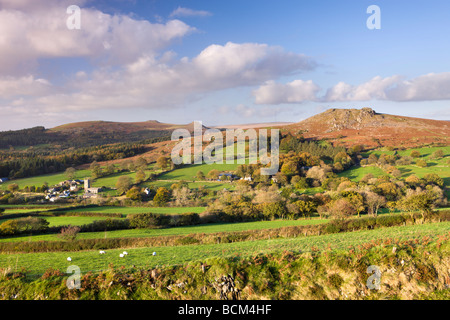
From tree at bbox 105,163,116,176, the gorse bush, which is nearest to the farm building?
tree at bbox 105,163,116,176

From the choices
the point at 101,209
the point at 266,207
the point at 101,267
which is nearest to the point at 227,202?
the point at 266,207

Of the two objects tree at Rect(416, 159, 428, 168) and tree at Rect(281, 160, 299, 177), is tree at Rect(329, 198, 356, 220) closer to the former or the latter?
tree at Rect(281, 160, 299, 177)

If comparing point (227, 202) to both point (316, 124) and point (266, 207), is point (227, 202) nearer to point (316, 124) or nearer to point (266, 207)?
point (266, 207)

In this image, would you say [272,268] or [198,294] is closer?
[198,294]

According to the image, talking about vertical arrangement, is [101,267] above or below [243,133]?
below

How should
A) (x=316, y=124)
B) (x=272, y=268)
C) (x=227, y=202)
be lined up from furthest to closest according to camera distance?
(x=316, y=124) < (x=227, y=202) < (x=272, y=268)

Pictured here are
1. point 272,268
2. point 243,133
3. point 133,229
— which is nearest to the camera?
point 272,268

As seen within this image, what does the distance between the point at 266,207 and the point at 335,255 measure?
24.8 metres

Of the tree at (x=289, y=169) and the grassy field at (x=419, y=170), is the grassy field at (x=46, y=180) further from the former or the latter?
the grassy field at (x=419, y=170)

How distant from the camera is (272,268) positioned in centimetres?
1164

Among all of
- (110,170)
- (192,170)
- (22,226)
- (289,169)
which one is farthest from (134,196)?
(289,169)

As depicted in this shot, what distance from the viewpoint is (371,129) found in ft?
400

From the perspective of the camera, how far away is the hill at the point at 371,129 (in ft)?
321
